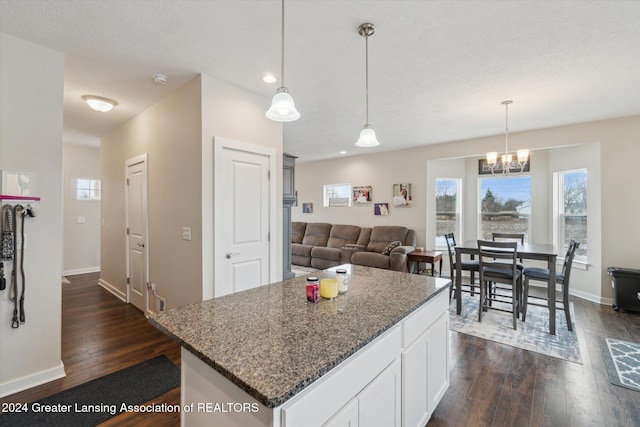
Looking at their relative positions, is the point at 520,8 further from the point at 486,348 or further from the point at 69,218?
the point at 69,218

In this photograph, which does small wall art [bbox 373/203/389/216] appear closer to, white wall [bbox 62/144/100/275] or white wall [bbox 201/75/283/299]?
white wall [bbox 201/75/283/299]

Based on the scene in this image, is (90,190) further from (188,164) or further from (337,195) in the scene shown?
(337,195)

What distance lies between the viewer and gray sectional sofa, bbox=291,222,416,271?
5.44 metres

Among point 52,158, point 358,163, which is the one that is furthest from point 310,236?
point 52,158

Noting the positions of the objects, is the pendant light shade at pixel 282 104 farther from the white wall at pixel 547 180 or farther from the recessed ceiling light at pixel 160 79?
the white wall at pixel 547 180

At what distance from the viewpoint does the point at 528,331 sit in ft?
10.6

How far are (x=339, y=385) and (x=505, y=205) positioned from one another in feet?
18.9

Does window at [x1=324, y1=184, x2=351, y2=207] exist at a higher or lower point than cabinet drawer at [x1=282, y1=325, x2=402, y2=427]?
higher

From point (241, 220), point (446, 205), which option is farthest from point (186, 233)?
point (446, 205)

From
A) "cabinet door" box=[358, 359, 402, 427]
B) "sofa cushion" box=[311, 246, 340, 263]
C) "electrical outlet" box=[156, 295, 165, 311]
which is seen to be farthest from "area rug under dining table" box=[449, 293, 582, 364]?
"electrical outlet" box=[156, 295, 165, 311]

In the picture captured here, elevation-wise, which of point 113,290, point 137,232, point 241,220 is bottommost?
point 113,290

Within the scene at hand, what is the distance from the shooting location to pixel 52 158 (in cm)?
233

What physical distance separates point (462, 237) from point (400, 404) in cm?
518

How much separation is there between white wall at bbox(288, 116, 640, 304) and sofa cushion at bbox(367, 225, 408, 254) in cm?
25
